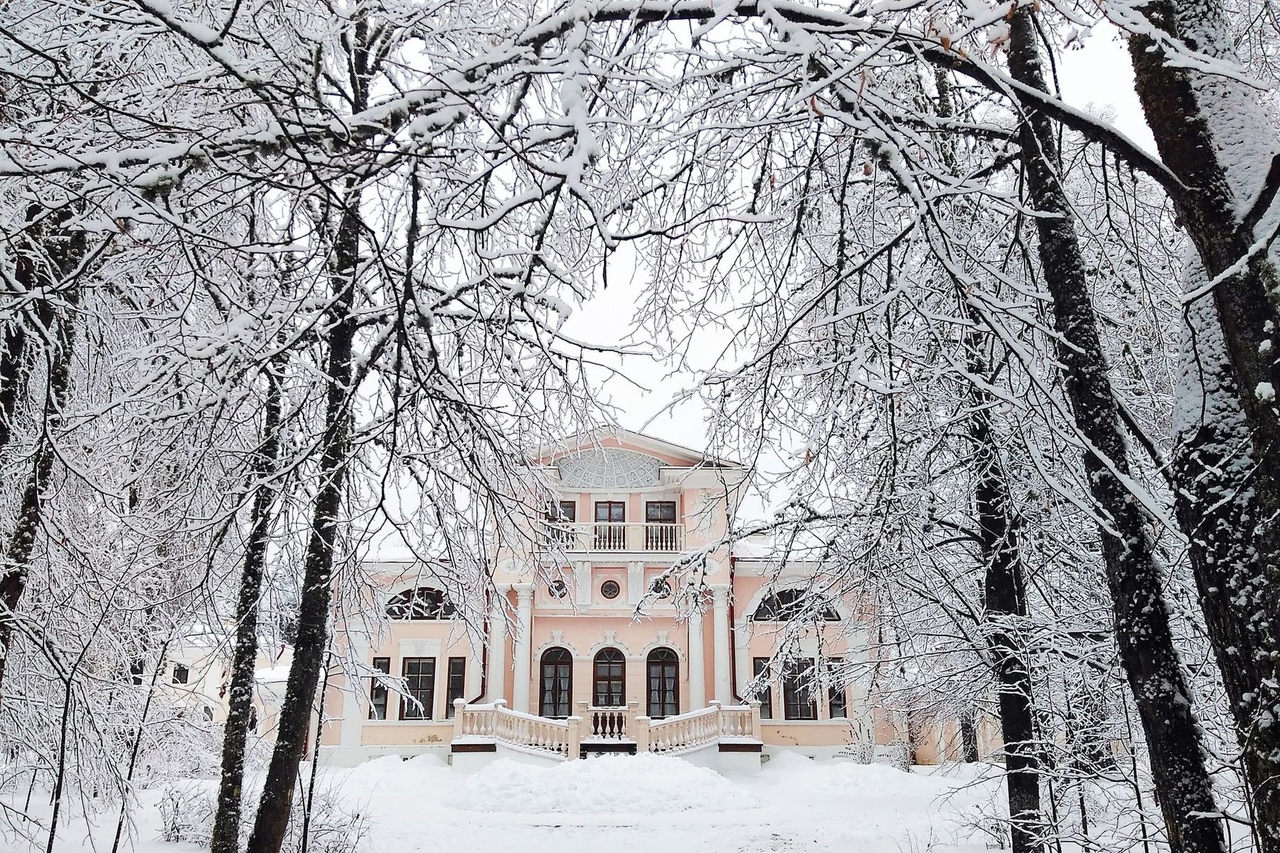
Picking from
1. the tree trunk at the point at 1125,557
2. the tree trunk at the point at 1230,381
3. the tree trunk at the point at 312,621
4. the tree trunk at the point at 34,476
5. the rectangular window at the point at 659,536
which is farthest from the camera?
the rectangular window at the point at 659,536

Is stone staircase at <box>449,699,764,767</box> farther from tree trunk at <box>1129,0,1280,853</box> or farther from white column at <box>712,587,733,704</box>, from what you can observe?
tree trunk at <box>1129,0,1280,853</box>

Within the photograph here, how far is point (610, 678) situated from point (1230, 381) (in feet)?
68.7

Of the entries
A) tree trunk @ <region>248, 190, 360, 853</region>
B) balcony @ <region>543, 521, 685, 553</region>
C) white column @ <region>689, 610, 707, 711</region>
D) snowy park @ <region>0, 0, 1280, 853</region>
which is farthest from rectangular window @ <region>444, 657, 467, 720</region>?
tree trunk @ <region>248, 190, 360, 853</region>

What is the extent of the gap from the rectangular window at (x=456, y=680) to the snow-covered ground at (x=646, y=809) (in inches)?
101

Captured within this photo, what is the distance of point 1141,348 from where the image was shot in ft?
20.7

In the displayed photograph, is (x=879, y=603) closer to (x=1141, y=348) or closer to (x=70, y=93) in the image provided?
(x=1141, y=348)

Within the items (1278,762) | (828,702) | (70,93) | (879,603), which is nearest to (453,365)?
(70,93)

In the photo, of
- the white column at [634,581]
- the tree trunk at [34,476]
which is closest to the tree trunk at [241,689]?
the tree trunk at [34,476]

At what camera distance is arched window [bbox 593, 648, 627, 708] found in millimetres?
22297

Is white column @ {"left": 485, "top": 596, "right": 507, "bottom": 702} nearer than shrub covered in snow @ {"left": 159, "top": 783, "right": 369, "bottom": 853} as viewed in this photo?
No

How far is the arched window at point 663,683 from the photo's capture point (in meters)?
22.2

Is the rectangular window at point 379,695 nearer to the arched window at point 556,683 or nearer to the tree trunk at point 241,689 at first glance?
the arched window at point 556,683

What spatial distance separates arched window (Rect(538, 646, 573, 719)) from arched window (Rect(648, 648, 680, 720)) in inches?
85.7

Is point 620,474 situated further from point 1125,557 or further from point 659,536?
point 1125,557
